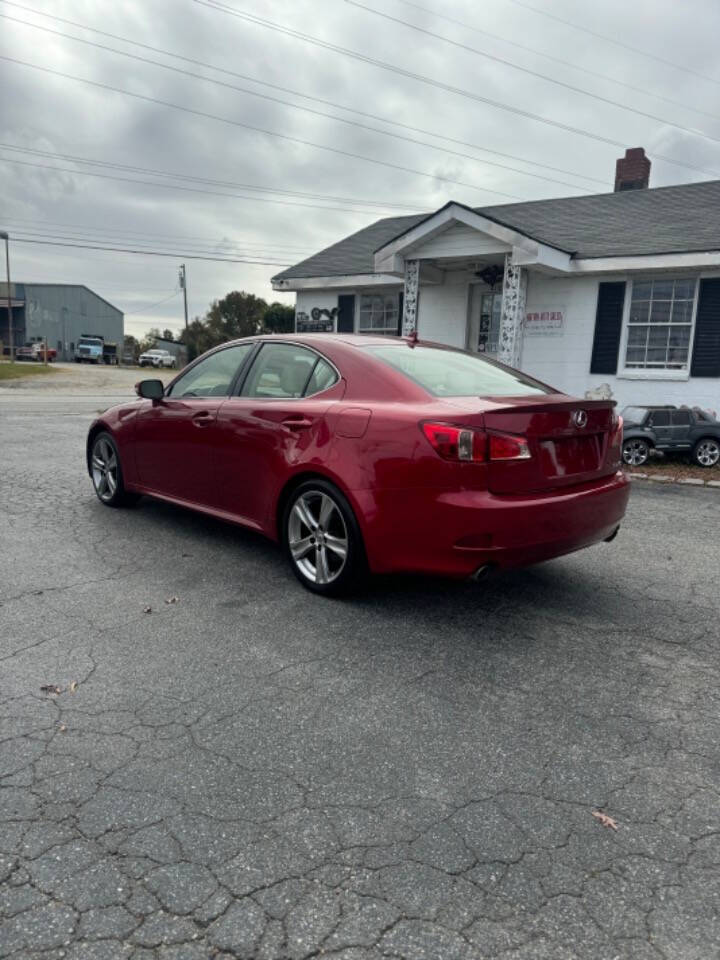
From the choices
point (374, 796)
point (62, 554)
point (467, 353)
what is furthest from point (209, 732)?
point (467, 353)

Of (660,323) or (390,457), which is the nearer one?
(390,457)

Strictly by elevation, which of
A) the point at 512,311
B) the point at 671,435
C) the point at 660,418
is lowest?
the point at 671,435

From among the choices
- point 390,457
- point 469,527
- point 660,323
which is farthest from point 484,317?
point 469,527

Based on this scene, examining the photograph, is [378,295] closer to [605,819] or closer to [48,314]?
[605,819]

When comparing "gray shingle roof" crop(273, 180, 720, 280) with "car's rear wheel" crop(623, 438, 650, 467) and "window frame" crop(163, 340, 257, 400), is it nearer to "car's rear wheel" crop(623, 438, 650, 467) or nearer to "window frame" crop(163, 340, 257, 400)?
"car's rear wheel" crop(623, 438, 650, 467)

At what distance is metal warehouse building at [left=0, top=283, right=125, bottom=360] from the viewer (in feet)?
222

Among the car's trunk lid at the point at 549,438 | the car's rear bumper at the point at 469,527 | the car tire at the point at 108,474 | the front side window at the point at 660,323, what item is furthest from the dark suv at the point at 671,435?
the car tire at the point at 108,474

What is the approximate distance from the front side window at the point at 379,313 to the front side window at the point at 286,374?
1060 cm

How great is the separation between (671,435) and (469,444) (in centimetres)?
768

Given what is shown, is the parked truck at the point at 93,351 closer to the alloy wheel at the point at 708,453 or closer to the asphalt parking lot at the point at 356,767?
the alloy wheel at the point at 708,453

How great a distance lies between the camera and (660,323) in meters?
Answer: 11.7

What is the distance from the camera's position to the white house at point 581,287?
11367 millimetres

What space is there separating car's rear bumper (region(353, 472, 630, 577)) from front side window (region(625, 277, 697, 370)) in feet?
29.4

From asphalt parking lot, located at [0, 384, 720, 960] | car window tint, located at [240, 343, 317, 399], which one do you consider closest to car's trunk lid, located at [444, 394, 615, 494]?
asphalt parking lot, located at [0, 384, 720, 960]
